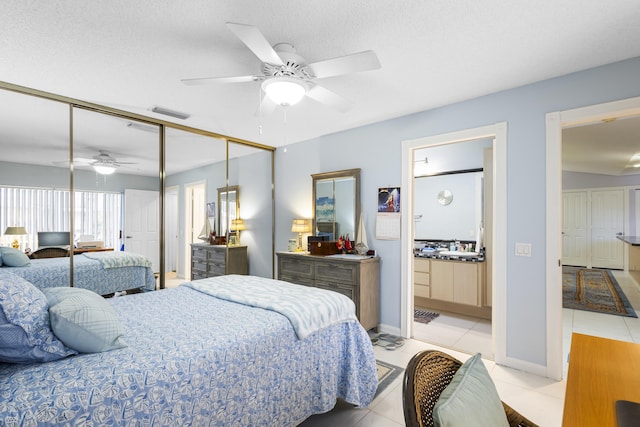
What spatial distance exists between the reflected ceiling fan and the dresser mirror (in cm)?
135

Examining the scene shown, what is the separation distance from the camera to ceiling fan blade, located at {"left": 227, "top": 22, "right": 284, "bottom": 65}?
155cm

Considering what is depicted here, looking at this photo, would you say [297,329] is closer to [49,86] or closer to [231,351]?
[231,351]

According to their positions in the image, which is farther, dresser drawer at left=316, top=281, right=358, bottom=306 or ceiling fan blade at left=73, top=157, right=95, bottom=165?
dresser drawer at left=316, top=281, right=358, bottom=306

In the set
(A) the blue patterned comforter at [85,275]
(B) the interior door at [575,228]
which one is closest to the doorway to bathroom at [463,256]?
(A) the blue patterned comforter at [85,275]

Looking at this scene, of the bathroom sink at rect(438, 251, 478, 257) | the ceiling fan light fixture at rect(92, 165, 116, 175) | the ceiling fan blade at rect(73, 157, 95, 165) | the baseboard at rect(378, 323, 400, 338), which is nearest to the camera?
the ceiling fan blade at rect(73, 157, 95, 165)

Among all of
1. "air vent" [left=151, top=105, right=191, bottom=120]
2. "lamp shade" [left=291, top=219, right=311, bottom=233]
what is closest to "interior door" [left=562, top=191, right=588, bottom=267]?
"lamp shade" [left=291, top=219, right=311, bottom=233]

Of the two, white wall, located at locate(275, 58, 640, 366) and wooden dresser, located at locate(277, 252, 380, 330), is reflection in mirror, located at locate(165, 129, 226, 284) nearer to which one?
wooden dresser, located at locate(277, 252, 380, 330)

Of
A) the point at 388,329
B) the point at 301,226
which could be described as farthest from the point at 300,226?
the point at 388,329

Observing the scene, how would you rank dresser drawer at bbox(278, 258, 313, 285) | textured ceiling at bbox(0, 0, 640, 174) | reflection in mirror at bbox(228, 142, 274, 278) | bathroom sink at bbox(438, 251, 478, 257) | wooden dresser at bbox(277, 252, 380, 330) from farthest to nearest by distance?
reflection in mirror at bbox(228, 142, 274, 278) < bathroom sink at bbox(438, 251, 478, 257) < dresser drawer at bbox(278, 258, 313, 285) < wooden dresser at bbox(277, 252, 380, 330) < textured ceiling at bbox(0, 0, 640, 174)

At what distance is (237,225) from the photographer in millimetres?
4805

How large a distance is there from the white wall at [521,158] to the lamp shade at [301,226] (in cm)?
109

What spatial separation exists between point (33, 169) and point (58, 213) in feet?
1.51

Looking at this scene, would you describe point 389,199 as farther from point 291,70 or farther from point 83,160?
point 83,160

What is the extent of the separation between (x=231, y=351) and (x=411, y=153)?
2.93 meters
